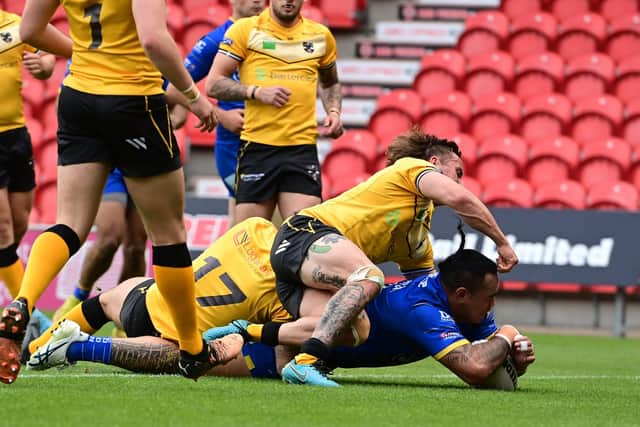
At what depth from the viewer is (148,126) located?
538 cm

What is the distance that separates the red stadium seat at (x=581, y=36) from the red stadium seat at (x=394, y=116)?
2.00 m

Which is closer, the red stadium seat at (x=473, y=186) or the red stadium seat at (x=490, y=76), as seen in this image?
the red stadium seat at (x=473, y=186)

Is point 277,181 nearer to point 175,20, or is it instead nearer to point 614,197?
point 614,197

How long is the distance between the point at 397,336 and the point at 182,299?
1.30 metres

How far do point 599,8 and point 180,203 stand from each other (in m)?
12.3

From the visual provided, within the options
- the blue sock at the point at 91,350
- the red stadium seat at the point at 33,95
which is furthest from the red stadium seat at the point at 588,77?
the blue sock at the point at 91,350

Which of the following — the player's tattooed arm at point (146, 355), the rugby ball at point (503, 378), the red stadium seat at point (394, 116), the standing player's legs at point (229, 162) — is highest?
the standing player's legs at point (229, 162)

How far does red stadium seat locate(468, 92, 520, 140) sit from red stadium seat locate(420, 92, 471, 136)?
0.47 ft

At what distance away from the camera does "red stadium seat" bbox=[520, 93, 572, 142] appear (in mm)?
15070

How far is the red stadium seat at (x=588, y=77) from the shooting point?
51.3 ft

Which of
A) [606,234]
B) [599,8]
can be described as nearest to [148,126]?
[606,234]

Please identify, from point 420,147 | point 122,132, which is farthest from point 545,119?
point 122,132

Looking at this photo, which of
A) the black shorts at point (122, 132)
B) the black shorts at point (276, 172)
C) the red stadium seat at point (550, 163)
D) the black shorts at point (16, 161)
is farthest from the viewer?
the red stadium seat at point (550, 163)

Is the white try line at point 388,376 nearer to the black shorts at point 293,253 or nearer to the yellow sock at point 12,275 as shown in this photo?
the black shorts at point 293,253
